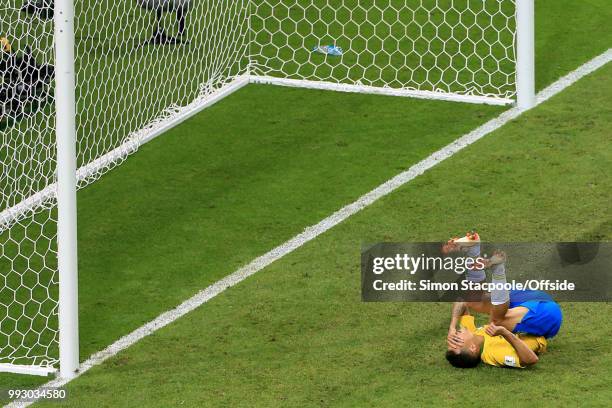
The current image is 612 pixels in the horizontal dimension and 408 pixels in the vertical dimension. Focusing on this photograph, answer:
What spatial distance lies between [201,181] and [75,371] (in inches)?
108

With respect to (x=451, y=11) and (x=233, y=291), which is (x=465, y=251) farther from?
(x=451, y=11)

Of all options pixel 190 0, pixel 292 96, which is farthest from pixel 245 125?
pixel 190 0

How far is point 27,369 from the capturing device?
9.25m

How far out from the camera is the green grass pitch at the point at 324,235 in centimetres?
903

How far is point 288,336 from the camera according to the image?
9.58 m

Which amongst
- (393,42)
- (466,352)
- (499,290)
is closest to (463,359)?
(466,352)

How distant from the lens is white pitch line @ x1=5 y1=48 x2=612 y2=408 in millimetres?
9531

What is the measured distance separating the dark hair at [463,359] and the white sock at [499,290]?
327mm

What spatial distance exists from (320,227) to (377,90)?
2.49 meters

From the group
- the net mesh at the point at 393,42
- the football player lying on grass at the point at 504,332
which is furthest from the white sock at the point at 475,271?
the net mesh at the point at 393,42

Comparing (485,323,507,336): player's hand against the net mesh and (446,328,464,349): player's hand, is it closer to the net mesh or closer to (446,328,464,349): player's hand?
(446,328,464,349): player's hand

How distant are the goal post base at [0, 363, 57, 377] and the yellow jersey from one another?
2392mm

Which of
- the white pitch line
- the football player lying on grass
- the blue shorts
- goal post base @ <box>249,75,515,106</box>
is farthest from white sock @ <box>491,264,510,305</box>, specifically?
goal post base @ <box>249,75,515,106</box>

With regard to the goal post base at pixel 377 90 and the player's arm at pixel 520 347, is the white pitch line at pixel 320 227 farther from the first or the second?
the player's arm at pixel 520 347
